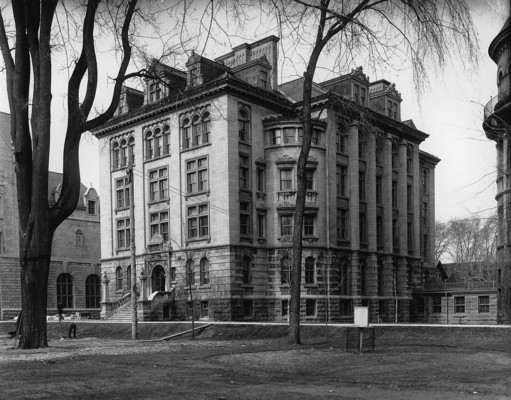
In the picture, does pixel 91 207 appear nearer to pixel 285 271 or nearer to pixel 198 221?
pixel 198 221

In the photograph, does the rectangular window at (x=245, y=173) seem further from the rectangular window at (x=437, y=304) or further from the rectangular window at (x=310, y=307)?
the rectangular window at (x=437, y=304)

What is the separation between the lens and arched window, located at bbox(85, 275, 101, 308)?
65.8 m

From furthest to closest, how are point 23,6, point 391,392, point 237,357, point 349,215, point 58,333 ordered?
1. point 349,215
2. point 58,333
3. point 23,6
4. point 237,357
5. point 391,392

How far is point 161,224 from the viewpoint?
47.4 meters

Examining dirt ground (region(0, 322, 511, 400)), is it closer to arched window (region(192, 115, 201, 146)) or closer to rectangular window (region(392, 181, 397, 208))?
arched window (region(192, 115, 201, 146))

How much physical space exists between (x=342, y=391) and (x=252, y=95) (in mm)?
36680

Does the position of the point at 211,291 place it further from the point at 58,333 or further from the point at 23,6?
the point at 23,6

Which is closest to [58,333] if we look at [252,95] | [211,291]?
[211,291]

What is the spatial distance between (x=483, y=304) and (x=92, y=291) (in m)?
38.8

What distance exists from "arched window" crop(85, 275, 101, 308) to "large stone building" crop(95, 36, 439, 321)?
1546 centimetres

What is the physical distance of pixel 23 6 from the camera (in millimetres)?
17719

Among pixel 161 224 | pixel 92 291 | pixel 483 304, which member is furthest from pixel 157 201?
pixel 483 304

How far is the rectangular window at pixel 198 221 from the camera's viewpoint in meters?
44.3

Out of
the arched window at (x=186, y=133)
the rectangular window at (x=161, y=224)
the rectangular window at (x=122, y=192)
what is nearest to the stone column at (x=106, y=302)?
the rectangular window at (x=122, y=192)
